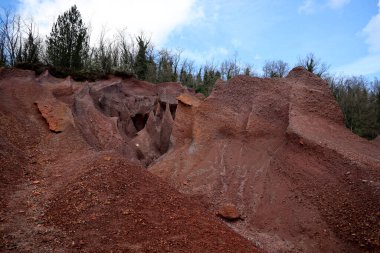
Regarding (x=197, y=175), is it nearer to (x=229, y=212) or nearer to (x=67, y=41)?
(x=229, y=212)

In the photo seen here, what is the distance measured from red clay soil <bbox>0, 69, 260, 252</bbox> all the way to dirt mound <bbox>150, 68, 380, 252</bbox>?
1.34 meters

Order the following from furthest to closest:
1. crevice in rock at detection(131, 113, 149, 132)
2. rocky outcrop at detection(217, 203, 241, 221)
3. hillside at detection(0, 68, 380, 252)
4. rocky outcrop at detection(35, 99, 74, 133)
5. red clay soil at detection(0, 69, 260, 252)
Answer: crevice in rock at detection(131, 113, 149, 132), rocky outcrop at detection(35, 99, 74, 133), rocky outcrop at detection(217, 203, 241, 221), hillside at detection(0, 68, 380, 252), red clay soil at detection(0, 69, 260, 252)

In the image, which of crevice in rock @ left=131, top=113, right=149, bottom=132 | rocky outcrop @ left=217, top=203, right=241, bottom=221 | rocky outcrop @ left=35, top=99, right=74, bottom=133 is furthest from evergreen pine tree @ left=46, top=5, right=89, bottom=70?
rocky outcrop @ left=217, top=203, right=241, bottom=221

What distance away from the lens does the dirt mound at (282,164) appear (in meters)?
7.79

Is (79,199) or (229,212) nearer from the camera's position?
(79,199)

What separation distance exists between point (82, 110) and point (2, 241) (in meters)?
9.49

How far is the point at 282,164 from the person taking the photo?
33.4ft

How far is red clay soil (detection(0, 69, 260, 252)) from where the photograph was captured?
5.80 metres

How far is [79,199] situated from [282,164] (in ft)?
21.2

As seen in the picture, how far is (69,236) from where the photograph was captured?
5793mm

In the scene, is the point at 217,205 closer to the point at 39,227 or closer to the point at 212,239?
the point at 212,239

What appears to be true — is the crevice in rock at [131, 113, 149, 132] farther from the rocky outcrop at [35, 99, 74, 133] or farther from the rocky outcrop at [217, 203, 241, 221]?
the rocky outcrop at [217, 203, 241, 221]

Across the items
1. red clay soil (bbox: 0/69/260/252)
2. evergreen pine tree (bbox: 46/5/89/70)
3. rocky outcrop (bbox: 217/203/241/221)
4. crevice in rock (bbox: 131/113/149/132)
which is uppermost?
evergreen pine tree (bbox: 46/5/89/70)

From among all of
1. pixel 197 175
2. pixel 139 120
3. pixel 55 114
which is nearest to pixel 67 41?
pixel 139 120
